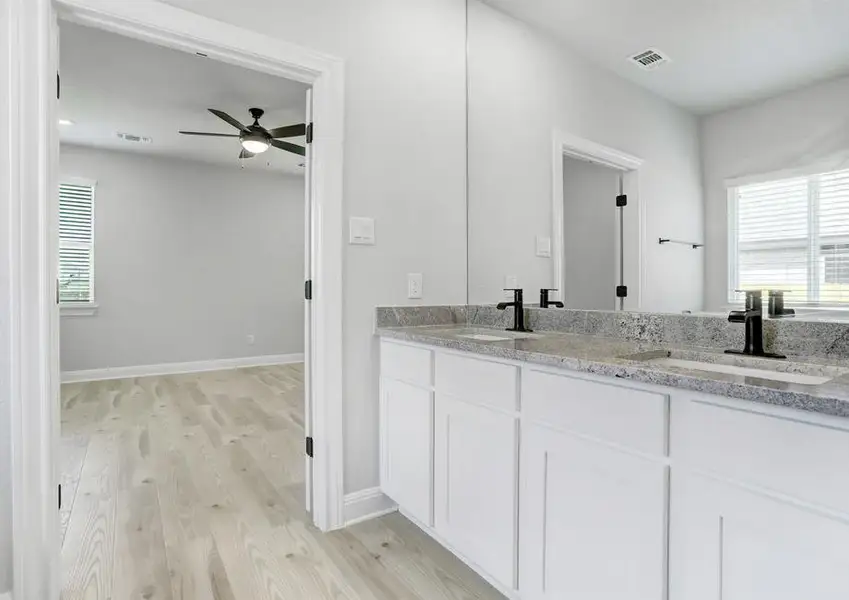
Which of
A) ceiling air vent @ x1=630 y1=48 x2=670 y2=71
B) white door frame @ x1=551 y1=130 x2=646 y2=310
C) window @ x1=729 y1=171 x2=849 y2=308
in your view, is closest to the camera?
window @ x1=729 y1=171 x2=849 y2=308

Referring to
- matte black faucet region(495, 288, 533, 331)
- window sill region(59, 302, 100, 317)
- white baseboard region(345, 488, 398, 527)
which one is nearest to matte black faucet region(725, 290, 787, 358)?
matte black faucet region(495, 288, 533, 331)

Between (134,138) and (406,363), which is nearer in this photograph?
(406,363)

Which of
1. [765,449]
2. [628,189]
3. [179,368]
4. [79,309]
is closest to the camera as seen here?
[765,449]

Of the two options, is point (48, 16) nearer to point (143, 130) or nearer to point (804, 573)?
point (804, 573)

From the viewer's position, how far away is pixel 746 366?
4.07 feet

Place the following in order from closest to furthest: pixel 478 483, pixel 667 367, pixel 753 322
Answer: pixel 667 367
pixel 753 322
pixel 478 483

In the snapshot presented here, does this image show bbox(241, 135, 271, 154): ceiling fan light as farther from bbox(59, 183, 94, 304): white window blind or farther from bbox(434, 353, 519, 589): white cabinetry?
bbox(434, 353, 519, 589): white cabinetry

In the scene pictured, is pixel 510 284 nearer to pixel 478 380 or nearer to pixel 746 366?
pixel 478 380

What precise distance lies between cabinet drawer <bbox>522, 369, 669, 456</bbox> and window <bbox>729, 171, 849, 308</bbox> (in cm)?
57

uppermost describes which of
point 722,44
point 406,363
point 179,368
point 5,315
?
point 722,44

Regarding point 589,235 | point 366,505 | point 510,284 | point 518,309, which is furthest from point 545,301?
point 366,505

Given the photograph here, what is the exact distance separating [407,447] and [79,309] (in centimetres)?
505

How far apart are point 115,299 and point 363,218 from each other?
15.5 feet

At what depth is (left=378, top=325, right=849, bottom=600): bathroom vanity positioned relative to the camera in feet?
2.58
